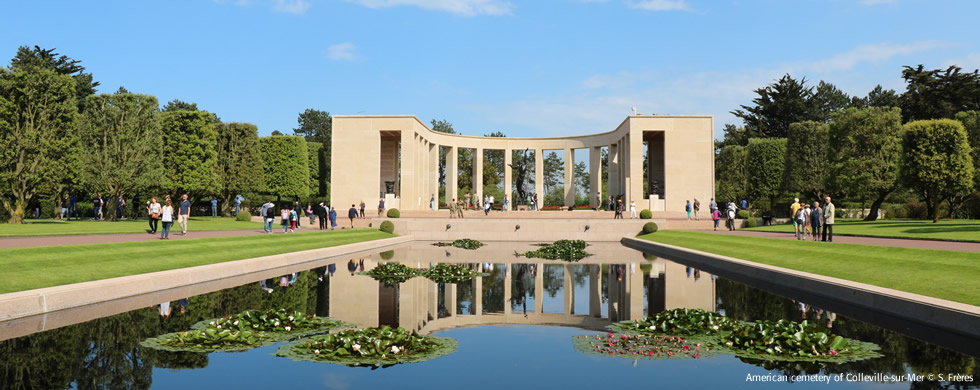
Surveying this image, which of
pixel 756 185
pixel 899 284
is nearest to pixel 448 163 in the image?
pixel 756 185

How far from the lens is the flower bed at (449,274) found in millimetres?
16438

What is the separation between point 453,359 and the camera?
7.57 metres

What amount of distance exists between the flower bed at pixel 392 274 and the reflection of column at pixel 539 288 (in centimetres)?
337

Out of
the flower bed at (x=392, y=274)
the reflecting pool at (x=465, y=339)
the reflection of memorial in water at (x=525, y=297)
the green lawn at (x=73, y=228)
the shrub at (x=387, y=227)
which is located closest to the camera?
the reflecting pool at (x=465, y=339)

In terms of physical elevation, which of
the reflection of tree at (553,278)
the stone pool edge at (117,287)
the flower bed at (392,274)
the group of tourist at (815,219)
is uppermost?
the group of tourist at (815,219)

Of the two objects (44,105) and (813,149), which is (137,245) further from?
(813,149)

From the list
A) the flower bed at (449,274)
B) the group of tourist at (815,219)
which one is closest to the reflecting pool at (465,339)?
the flower bed at (449,274)

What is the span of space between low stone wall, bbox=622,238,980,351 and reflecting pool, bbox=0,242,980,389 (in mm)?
460

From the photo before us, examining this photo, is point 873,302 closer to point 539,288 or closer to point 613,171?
point 539,288

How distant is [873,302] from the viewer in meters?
11.3

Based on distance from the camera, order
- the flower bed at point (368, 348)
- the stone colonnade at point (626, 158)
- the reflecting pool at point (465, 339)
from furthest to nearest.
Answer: the stone colonnade at point (626, 158), the flower bed at point (368, 348), the reflecting pool at point (465, 339)

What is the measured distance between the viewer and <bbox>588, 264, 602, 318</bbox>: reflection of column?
37.9 ft

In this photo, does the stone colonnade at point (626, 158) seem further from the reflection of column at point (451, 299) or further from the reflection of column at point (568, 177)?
the reflection of column at point (451, 299)

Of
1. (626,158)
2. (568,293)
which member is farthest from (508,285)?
(626,158)
